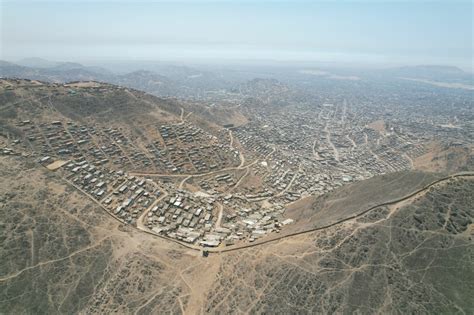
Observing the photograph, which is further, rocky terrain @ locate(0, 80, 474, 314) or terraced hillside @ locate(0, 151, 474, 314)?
rocky terrain @ locate(0, 80, 474, 314)

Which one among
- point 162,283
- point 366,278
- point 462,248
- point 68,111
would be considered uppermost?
point 68,111

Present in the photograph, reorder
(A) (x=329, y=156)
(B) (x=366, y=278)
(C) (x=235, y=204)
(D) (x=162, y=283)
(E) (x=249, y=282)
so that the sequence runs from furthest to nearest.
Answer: (A) (x=329, y=156), (C) (x=235, y=204), (D) (x=162, y=283), (E) (x=249, y=282), (B) (x=366, y=278)

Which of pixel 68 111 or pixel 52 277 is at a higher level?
pixel 68 111

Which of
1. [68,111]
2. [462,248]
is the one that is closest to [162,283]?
[462,248]

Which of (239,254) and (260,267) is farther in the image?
(239,254)

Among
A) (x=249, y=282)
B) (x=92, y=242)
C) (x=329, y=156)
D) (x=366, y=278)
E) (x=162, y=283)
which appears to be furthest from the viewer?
(x=329, y=156)

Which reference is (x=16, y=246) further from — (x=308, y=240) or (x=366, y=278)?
(x=366, y=278)

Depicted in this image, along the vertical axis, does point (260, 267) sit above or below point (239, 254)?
above

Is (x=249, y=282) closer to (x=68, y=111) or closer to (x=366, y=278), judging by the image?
(x=366, y=278)

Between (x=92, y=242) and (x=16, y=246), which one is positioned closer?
(x=16, y=246)

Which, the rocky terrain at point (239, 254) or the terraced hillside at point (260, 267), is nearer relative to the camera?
the terraced hillside at point (260, 267)
